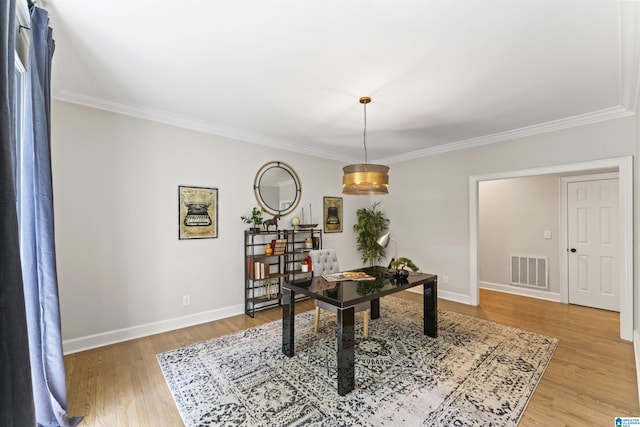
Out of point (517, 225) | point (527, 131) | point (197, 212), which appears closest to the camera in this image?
point (197, 212)

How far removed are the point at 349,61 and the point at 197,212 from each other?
257 cm

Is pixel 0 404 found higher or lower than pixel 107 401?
higher

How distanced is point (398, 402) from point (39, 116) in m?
2.99

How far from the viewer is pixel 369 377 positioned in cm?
234

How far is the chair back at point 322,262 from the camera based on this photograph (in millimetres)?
3531

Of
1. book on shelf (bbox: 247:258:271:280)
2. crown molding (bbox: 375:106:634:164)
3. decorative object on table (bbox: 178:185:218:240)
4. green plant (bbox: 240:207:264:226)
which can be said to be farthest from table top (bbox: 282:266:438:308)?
crown molding (bbox: 375:106:634:164)

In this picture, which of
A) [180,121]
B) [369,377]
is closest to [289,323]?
[369,377]

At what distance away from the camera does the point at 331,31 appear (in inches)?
73.8

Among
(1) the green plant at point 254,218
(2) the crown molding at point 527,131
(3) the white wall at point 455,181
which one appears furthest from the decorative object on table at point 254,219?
(2) the crown molding at point 527,131

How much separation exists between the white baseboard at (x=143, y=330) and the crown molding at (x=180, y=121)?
7.86ft

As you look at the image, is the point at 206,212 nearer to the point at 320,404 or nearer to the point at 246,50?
the point at 246,50

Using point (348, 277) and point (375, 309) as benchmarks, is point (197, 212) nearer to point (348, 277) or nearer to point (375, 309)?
point (348, 277)

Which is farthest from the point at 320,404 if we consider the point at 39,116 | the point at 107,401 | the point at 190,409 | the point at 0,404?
the point at 39,116

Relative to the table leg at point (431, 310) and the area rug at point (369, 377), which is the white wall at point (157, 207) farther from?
the table leg at point (431, 310)
